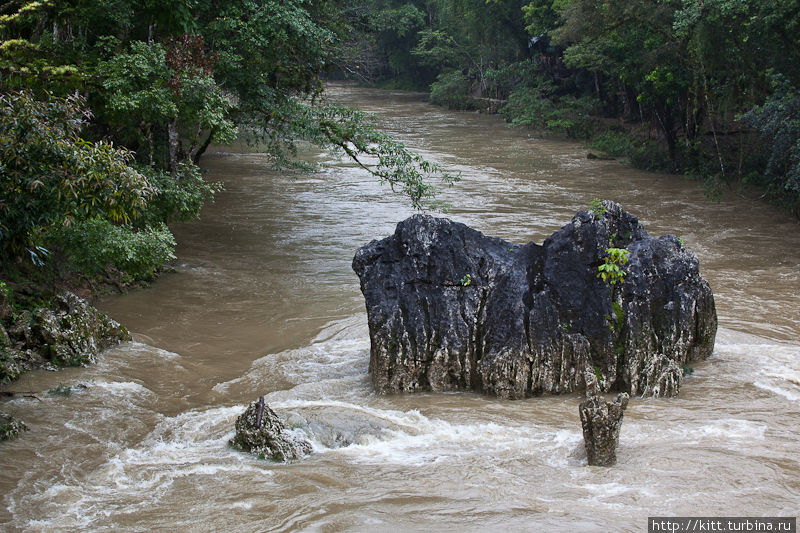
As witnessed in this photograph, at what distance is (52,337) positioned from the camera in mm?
8820

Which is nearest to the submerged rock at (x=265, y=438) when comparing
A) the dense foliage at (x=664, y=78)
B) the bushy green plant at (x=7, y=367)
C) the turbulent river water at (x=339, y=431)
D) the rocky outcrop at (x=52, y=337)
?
the turbulent river water at (x=339, y=431)

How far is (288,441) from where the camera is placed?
Result: 21.5ft

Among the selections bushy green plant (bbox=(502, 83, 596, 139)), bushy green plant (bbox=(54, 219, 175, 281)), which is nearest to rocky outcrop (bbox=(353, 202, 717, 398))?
bushy green plant (bbox=(54, 219, 175, 281))

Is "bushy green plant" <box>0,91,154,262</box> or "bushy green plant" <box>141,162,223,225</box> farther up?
"bushy green plant" <box>0,91,154,262</box>

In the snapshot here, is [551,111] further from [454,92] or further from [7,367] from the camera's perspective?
[7,367]

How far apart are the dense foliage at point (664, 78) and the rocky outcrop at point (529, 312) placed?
845cm

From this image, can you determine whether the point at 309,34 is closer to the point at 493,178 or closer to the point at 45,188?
the point at 45,188

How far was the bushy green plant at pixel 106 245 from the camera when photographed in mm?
9945

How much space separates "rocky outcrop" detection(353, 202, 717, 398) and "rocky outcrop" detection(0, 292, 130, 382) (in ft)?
11.5

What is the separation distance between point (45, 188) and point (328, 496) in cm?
A: 359

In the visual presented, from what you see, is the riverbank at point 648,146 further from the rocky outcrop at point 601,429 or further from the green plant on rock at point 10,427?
the green plant on rock at point 10,427

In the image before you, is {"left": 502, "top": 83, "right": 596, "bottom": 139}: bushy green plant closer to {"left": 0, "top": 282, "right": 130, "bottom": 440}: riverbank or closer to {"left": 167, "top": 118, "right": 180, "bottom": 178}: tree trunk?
{"left": 167, "top": 118, "right": 180, "bottom": 178}: tree trunk

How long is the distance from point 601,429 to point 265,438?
280 cm

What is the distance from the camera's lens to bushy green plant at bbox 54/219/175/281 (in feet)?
32.6
